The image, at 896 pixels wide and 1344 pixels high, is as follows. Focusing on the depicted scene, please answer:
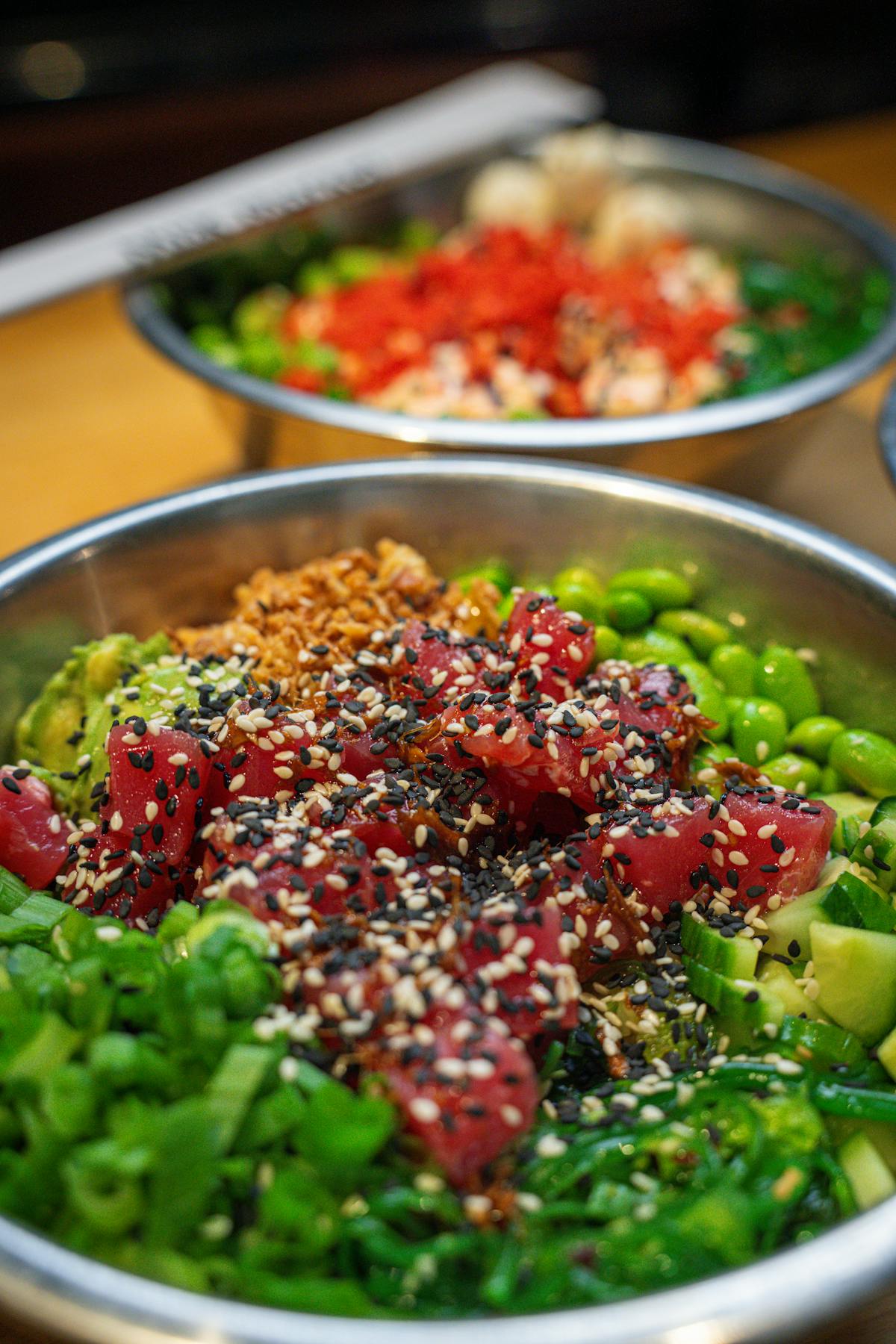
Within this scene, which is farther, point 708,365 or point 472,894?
point 708,365

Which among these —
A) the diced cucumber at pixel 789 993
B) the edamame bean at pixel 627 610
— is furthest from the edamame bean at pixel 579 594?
the diced cucumber at pixel 789 993

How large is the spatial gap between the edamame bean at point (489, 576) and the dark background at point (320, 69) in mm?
3343

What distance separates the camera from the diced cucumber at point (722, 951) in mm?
1485

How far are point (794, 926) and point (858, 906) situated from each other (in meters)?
0.08

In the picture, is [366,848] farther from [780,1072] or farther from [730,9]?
[730,9]

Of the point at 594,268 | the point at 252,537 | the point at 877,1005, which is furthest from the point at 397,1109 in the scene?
the point at 594,268

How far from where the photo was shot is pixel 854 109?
5.87m

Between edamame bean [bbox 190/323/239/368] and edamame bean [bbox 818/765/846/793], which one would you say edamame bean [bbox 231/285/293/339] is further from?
edamame bean [bbox 818/765/846/793]

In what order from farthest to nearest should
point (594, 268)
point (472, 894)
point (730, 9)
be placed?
point (730, 9)
point (594, 268)
point (472, 894)

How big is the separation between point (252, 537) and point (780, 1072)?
128cm

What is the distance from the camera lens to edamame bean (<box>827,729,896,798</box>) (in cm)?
178

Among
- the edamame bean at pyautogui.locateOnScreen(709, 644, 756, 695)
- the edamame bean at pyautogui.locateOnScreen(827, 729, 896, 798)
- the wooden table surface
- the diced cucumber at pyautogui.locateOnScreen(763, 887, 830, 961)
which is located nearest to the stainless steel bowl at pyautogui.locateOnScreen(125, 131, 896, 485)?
the wooden table surface

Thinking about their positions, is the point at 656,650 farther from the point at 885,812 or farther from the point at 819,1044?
the point at 819,1044

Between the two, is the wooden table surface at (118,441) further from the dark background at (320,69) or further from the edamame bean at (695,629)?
the dark background at (320,69)
